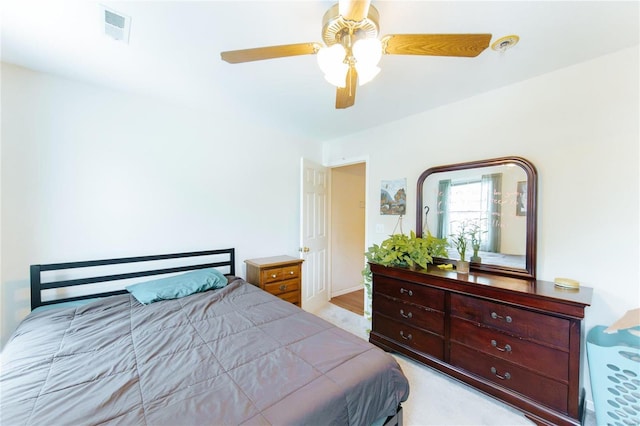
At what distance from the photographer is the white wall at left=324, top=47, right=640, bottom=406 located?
1.70 meters

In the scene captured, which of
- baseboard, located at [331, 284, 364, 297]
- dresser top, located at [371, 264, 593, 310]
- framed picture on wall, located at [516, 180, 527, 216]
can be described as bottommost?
baseboard, located at [331, 284, 364, 297]


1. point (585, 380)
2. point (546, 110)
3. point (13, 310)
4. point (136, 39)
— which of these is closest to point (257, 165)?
point (136, 39)

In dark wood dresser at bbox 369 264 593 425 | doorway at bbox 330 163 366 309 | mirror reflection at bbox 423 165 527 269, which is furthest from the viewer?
doorway at bbox 330 163 366 309

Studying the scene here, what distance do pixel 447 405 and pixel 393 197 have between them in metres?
2.01

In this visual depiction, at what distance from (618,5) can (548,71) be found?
671 millimetres

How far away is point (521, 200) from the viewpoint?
211cm

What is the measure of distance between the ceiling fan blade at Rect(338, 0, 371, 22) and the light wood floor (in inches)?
135

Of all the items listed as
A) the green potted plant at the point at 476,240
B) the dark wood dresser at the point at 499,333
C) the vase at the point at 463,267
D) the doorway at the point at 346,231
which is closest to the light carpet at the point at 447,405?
the dark wood dresser at the point at 499,333

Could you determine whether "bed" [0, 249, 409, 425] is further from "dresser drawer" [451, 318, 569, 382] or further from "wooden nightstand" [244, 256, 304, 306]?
"dresser drawer" [451, 318, 569, 382]

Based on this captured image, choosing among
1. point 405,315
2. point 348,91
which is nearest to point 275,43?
point 348,91

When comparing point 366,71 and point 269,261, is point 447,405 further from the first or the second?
point 366,71

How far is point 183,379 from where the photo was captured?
1.11m

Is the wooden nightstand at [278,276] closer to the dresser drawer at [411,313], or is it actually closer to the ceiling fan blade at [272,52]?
the dresser drawer at [411,313]

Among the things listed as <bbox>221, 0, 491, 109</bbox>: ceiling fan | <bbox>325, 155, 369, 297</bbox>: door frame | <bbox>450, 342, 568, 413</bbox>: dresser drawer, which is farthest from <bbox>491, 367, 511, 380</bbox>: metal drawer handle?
<bbox>221, 0, 491, 109</bbox>: ceiling fan
